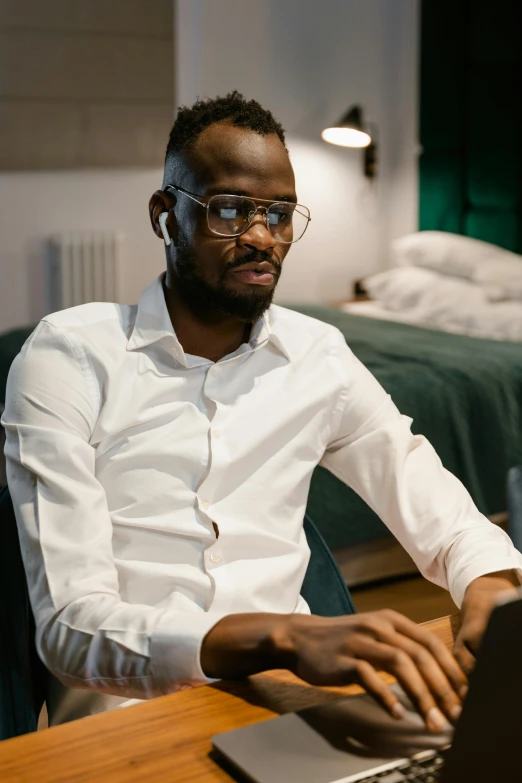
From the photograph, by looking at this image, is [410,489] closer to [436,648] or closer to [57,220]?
[436,648]

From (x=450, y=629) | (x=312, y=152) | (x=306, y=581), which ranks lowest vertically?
(x=306, y=581)

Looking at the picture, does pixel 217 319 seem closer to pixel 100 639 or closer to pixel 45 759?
pixel 100 639

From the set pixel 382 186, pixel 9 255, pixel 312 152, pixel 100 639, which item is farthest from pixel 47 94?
pixel 100 639

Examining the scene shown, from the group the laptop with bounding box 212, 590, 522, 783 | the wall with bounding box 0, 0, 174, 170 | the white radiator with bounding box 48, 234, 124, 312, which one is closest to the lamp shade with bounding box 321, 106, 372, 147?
the wall with bounding box 0, 0, 174, 170

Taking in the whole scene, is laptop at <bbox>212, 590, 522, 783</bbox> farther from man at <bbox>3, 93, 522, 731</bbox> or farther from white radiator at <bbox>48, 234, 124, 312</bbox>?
white radiator at <bbox>48, 234, 124, 312</bbox>

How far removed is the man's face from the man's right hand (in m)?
0.52

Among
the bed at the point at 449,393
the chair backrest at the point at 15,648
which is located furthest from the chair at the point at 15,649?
the bed at the point at 449,393

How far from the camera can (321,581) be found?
1307 millimetres

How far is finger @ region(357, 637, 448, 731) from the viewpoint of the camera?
728 millimetres

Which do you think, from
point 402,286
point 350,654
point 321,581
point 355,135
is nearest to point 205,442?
point 321,581

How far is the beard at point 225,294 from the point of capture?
124 centimetres

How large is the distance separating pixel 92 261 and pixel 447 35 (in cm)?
202

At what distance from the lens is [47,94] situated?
401cm

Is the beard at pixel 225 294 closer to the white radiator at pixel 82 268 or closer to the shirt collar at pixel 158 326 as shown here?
the shirt collar at pixel 158 326
